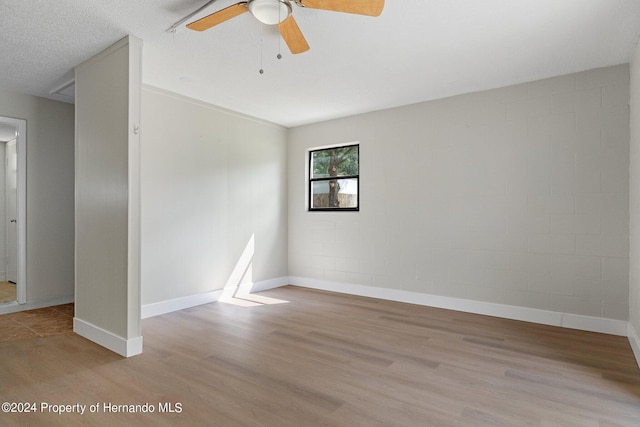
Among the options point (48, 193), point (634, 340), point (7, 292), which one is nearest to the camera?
point (634, 340)

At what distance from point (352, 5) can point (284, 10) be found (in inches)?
17.6

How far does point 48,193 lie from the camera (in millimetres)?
4570

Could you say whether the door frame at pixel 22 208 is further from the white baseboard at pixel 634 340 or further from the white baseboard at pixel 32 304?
the white baseboard at pixel 634 340

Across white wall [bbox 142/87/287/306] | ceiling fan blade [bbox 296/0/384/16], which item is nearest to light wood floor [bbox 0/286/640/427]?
white wall [bbox 142/87/287/306]

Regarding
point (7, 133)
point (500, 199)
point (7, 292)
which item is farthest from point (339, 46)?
point (7, 292)

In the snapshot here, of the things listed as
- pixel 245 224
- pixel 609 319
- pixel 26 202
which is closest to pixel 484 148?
pixel 609 319

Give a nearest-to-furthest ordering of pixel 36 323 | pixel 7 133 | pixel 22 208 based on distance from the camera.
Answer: pixel 36 323, pixel 22 208, pixel 7 133

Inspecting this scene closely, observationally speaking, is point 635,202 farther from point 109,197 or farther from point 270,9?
point 109,197

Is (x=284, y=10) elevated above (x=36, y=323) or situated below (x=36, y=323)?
above

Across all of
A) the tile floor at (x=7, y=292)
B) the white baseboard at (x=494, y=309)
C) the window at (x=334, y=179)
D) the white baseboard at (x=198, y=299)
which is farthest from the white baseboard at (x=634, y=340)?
the tile floor at (x=7, y=292)

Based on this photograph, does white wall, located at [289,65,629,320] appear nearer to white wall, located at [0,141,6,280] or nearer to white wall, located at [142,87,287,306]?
white wall, located at [142,87,287,306]

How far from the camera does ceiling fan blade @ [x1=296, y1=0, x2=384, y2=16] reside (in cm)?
200

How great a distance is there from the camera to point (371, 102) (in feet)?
15.5

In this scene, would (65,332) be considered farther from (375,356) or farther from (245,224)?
(375,356)
